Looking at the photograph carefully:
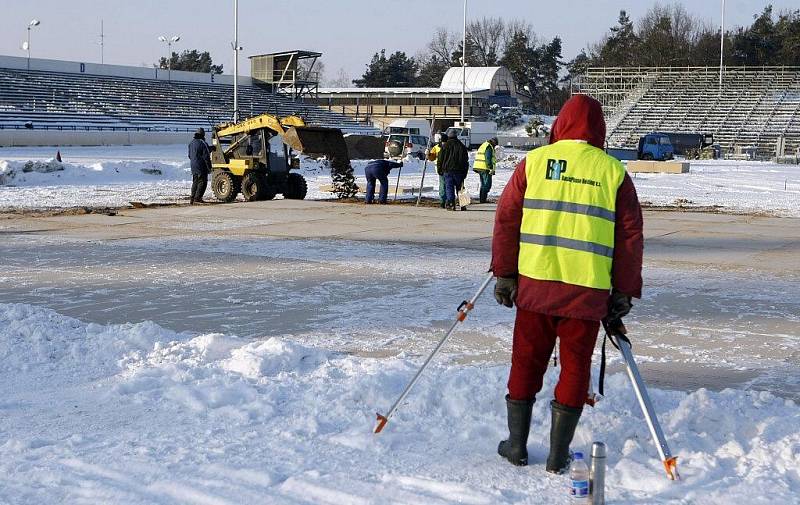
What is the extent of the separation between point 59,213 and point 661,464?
16659mm

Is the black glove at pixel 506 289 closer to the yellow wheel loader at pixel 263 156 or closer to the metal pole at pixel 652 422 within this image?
the metal pole at pixel 652 422

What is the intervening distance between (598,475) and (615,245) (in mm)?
1112

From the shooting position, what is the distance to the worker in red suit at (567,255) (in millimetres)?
4727

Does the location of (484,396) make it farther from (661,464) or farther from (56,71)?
(56,71)

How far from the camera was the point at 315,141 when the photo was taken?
22.3m

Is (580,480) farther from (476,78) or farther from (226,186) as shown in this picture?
(476,78)

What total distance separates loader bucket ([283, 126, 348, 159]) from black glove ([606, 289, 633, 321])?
685 inches

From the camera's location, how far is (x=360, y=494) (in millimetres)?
4504

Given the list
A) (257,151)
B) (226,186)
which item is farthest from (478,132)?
(226,186)

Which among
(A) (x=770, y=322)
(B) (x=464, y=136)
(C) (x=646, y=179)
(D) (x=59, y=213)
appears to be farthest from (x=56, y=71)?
(A) (x=770, y=322)

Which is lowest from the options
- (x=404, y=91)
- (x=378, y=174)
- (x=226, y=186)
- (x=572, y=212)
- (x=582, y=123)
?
(x=226, y=186)

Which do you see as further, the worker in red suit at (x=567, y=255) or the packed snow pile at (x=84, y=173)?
the packed snow pile at (x=84, y=173)

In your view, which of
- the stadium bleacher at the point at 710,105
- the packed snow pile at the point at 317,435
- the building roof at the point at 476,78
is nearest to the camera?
the packed snow pile at the point at 317,435

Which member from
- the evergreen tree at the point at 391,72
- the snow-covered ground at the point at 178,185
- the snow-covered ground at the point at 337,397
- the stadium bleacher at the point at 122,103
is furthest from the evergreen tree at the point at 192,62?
the snow-covered ground at the point at 337,397
